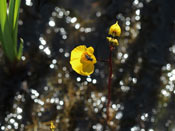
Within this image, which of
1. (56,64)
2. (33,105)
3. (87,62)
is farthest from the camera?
(56,64)

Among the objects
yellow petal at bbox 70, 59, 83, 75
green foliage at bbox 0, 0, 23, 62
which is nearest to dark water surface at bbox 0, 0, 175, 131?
green foliage at bbox 0, 0, 23, 62

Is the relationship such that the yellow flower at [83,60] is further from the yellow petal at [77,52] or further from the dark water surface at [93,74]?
the dark water surface at [93,74]

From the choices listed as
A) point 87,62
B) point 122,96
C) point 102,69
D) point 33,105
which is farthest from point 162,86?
point 33,105

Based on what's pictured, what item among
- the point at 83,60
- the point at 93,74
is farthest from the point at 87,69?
the point at 93,74

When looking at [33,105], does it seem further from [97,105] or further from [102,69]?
[102,69]

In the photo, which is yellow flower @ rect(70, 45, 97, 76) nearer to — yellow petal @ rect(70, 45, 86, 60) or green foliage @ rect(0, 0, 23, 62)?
yellow petal @ rect(70, 45, 86, 60)

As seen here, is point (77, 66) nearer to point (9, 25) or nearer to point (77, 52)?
point (77, 52)
